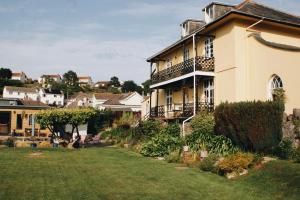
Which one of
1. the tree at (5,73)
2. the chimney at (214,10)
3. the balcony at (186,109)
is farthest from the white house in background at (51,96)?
the chimney at (214,10)

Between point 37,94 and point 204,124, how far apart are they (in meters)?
95.2

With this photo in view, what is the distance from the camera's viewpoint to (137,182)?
12.2 metres

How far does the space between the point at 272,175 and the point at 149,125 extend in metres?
13.9

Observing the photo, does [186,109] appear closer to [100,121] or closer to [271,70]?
[271,70]

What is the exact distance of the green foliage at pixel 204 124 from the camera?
60.5ft

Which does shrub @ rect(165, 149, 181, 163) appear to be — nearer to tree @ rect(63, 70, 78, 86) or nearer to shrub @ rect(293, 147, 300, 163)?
shrub @ rect(293, 147, 300, 163)

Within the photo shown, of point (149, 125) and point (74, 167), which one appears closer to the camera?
point (74, 167)

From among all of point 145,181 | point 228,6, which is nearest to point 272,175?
point 145,181

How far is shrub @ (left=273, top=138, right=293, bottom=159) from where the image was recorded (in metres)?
14.4

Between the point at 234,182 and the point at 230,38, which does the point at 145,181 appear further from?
the point at 230,38

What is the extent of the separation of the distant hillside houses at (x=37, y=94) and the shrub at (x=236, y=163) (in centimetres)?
8919

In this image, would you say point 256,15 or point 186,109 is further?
point 186,109

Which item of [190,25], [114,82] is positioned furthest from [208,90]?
[114,82]

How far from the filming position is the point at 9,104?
4078 cm
